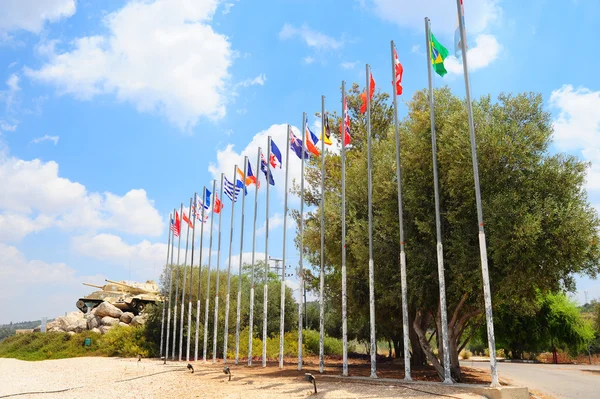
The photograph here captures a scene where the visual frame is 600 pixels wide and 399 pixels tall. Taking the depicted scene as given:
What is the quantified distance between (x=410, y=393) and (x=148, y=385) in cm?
1204

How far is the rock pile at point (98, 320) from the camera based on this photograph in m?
50.7

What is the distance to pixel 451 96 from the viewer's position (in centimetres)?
2219

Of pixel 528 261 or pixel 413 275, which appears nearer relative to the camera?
pixel 528 261

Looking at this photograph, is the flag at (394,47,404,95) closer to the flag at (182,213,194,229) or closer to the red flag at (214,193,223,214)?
the red flag at (214,193,223,214)

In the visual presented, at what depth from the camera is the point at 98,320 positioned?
5184 centimetres

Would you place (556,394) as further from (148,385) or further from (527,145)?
(148,385)

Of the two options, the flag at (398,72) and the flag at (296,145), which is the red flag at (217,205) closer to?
the flag at (296,145)

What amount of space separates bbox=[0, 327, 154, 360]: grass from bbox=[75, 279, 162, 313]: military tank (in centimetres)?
724

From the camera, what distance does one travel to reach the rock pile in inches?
1994

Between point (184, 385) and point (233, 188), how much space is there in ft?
48.0

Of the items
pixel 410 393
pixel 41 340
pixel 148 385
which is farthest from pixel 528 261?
pixel 41 340

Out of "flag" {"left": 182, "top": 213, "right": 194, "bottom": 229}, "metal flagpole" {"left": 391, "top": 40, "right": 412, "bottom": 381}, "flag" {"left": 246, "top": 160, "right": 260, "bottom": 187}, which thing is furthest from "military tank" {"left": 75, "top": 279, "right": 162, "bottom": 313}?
"metal flagpole" {"left": 391, "top": 40, "right": 412, "bottom": 381}

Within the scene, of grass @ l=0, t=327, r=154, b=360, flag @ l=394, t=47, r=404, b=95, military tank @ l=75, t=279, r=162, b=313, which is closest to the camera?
flag @ l=394, t=47, r=404, b=95

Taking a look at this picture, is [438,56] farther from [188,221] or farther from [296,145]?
[188,221]
